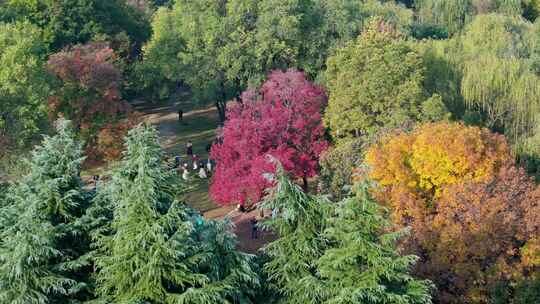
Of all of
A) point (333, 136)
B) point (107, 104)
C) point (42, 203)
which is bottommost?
point (333, 136)

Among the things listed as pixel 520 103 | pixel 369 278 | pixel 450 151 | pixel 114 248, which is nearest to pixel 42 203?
pixel 114 248

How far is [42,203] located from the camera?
1462cm

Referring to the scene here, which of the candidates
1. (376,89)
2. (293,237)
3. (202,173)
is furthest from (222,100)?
(293,237)

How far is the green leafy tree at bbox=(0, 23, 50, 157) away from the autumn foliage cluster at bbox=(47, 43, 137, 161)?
1.32 meters

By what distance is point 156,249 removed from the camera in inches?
533

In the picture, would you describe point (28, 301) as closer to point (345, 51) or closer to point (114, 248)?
point (114, 248)

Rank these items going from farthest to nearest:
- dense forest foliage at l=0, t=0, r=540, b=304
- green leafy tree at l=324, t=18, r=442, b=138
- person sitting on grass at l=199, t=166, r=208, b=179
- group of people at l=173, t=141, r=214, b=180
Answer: group of people at l=173, t=141, r=214, b=180, person sitting on grass at l=199, t=166, r=208, b=179, green leafy tree at l=324, t=18, r=442, b=138, dense forest foliage at l=0, t=0, r=540, b=304

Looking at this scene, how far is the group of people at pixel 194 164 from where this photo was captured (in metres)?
33.1

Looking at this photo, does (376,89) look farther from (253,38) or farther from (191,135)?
(191,135)

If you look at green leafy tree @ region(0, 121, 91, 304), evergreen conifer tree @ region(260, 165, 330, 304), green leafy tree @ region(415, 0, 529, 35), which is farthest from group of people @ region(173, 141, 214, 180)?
green leafy tree @ region(415, 0, 529, 35)

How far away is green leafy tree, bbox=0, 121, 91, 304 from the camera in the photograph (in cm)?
1376

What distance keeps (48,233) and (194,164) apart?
20307 millimetres

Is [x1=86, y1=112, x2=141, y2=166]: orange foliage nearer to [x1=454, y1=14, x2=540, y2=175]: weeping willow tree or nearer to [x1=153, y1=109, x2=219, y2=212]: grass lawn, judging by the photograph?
[x1=153, y1=109, x2=219, y2=212]: grass lawn

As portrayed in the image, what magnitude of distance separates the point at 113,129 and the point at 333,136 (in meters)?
10.0
